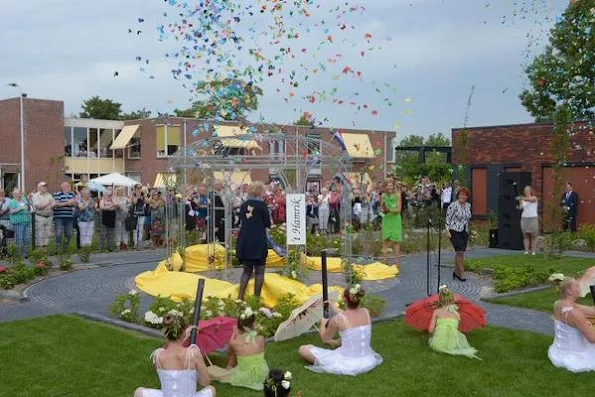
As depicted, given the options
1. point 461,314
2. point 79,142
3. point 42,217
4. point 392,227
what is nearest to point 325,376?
point 461,314

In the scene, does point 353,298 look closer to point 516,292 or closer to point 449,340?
point 449,340

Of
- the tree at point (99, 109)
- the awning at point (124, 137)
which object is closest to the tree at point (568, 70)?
the awning at point (124, 137)

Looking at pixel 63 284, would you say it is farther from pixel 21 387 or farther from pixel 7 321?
pixel 21 387

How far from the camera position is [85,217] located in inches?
700

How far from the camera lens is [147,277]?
1302 cm

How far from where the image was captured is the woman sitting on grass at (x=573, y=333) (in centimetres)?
716

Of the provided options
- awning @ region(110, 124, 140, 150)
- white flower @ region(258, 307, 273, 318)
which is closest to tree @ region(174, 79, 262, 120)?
white flower @ region(258, 307, 273, 318)

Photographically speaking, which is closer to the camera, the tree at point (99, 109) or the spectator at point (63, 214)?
the spectator at point (63, 214)

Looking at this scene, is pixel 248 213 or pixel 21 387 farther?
pixel 248 213

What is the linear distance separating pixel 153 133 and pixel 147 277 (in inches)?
1288

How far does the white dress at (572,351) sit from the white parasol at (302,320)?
273cm

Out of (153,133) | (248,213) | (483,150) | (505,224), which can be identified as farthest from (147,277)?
(153,133)

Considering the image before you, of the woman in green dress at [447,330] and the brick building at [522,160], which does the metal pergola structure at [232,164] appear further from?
the brick building at [522,160]

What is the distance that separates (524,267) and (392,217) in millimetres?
3108
